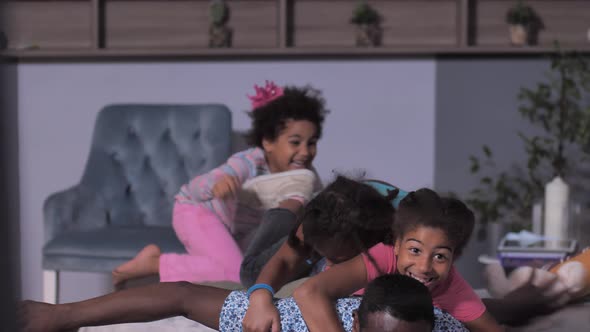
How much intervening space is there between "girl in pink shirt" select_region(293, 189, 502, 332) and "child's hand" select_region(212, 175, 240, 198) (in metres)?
0.82

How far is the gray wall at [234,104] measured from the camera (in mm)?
2967

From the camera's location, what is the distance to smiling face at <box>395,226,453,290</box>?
1162 millimetres

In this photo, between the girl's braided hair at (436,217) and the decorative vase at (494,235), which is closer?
the girl's braided hair at (436,217)

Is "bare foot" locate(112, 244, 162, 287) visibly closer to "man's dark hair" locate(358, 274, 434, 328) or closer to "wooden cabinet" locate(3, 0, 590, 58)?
"wooden cabinet" locate(3, 0, 590, 58)

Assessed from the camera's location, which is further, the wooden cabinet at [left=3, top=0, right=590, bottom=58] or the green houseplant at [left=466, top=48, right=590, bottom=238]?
the wooden cabinet at [left=3, top=0, right=590, bottom=58]

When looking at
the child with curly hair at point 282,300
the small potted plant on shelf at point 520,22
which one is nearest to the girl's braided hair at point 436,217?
the child with curly hair at point 282,300

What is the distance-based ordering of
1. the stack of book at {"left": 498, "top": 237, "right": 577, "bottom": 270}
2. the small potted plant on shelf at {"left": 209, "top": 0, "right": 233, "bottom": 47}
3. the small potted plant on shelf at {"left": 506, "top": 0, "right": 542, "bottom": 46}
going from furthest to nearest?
the small potted plant on shelf at {"left": 209, "top": 0, "right": 233, "bottom": 47} < the small potted plant on shelf at {"left": 506, "top": 0, "right": 542, "bottom": 46} < the stack of book at {"left": 498, "top": 237, "right": 577, "bottom": 270}

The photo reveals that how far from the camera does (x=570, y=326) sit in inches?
52.7

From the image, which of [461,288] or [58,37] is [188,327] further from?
[58,37]

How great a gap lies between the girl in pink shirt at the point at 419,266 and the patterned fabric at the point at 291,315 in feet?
0.08

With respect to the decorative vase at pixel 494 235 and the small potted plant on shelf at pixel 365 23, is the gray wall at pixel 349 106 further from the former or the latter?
the decorative vase at pixel 494 235

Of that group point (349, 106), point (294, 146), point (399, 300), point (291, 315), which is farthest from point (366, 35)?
point (399, 300)

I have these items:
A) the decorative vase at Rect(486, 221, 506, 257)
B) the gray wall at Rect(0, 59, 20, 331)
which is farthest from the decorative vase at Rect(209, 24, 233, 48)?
the gray wall at Rect(0, 59, 20, 331)

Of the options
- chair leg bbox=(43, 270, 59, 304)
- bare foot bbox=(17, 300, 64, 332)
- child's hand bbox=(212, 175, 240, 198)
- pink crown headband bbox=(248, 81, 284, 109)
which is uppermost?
pink crown headband bbox=(248, 81, 284, 109)
